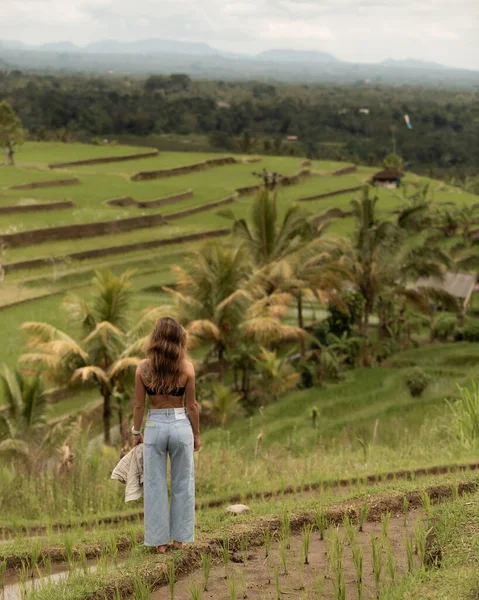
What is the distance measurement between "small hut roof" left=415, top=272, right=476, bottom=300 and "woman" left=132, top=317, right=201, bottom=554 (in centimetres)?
1463

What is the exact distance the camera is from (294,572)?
405 cm

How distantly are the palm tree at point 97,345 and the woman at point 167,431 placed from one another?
608 centimetres

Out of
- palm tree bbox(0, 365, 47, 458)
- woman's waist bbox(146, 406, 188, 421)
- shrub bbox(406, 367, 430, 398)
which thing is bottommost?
shrub bbox(406, 367, 430, 398)

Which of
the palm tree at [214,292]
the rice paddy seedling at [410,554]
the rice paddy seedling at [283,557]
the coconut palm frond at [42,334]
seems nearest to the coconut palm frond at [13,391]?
the coconut palm frond at [42,334]

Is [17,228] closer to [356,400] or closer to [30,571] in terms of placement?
[356,400]

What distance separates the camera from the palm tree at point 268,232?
47.9ft

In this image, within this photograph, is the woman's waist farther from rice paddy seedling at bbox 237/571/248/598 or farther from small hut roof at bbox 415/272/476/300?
small hut roof at bbox 415/272/476/300

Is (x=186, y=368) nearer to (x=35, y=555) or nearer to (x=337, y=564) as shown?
(x=337, y=564)

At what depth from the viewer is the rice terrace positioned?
4.01 meters

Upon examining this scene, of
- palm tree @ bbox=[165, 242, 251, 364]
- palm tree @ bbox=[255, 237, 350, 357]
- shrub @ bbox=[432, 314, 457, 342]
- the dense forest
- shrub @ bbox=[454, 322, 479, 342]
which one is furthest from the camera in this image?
the dense forest

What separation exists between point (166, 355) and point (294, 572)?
4.26ft

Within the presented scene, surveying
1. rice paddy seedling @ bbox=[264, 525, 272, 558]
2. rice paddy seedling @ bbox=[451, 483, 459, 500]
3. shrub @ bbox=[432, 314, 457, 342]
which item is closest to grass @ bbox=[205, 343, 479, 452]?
shrub @ bbox=[432, 314, 457, 342]

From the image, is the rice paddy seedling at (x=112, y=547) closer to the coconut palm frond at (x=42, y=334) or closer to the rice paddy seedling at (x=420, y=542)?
the rice paddy seedling at (x=420, y=542)

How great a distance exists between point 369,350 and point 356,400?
2579mm
